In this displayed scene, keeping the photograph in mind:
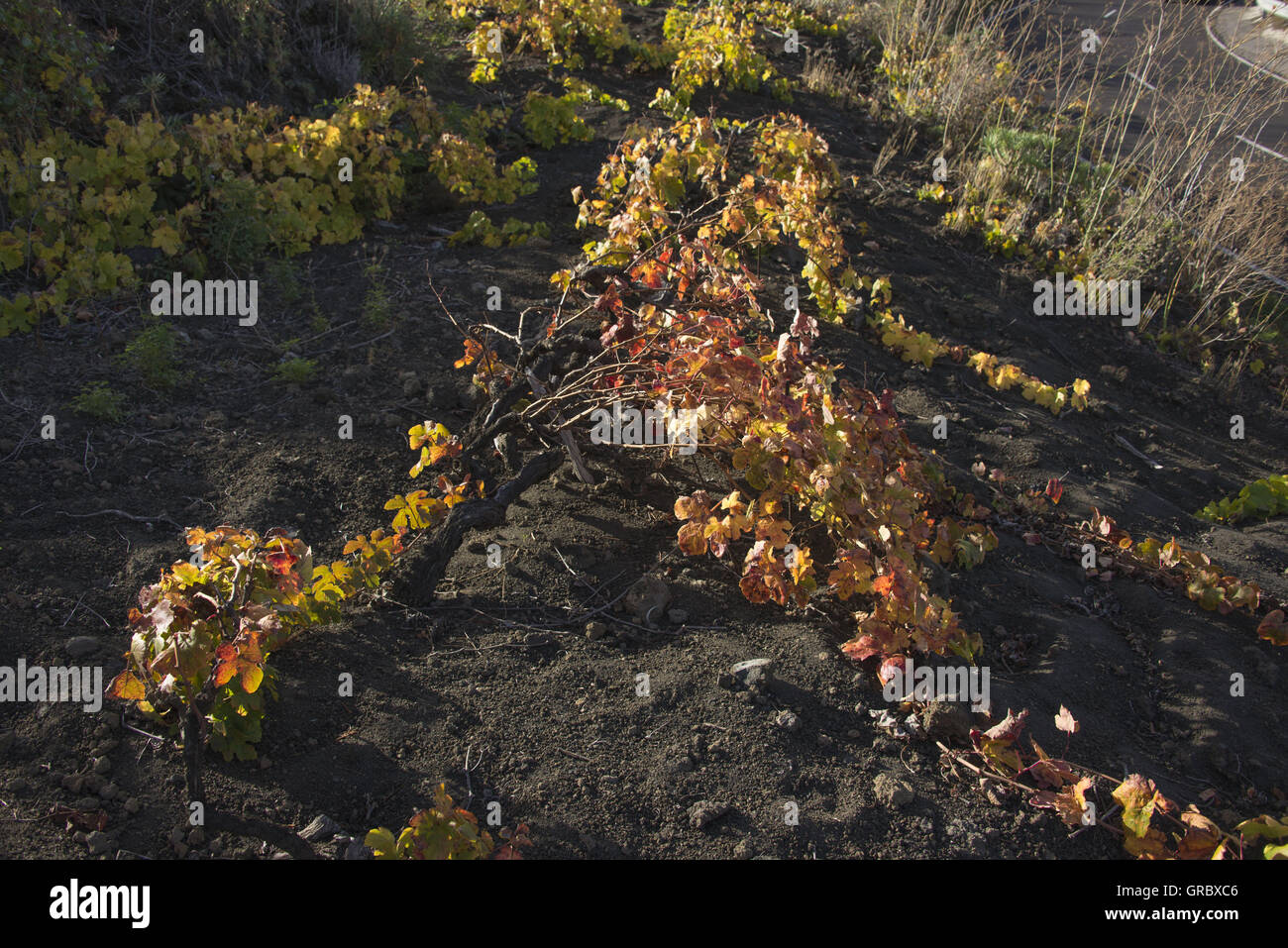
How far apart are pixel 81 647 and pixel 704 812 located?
168cm

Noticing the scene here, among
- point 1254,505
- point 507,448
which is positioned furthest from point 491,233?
point 1254,505

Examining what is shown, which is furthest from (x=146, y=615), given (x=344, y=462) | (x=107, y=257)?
(x=107, y=257)

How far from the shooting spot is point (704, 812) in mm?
2111

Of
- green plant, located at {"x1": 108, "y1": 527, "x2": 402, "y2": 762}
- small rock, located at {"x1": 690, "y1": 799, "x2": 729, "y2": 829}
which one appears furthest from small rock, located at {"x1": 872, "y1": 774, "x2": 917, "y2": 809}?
green plant, located at {"x1": 108, "y1": 527, "x2": 402, "y2": 762}

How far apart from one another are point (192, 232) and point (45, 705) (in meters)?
2.91

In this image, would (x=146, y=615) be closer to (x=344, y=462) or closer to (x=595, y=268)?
(x=344, y=462)

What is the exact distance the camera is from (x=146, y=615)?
1879mm

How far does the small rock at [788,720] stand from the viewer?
7.76 ft
